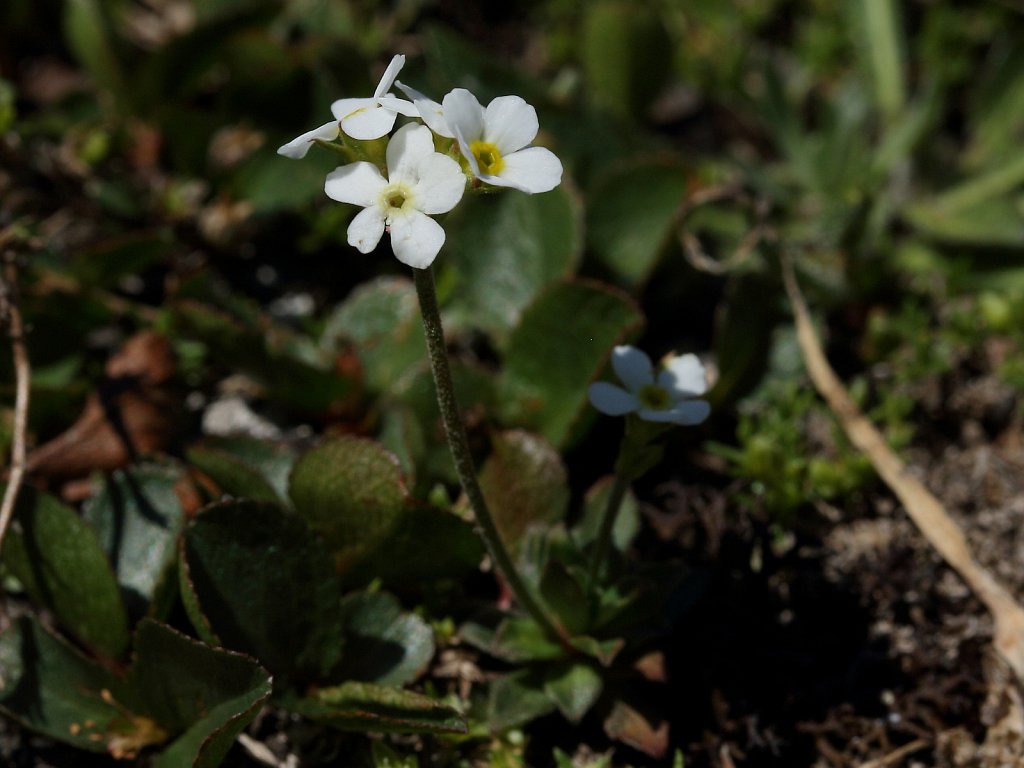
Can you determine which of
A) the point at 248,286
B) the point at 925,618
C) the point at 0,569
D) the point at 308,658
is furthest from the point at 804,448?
the point at 0,569

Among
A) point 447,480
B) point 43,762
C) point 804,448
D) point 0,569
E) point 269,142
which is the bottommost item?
point 43,762

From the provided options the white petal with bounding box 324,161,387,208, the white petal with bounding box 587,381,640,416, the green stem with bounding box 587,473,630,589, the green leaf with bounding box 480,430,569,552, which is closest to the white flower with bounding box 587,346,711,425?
the white petal with bounding box 587,381,640,416

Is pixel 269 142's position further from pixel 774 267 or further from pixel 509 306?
pixel 774 267

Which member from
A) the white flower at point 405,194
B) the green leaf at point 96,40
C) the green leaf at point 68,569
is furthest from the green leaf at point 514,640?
the green leaf at point 96,40

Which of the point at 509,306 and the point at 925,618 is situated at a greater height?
the point at 509,306

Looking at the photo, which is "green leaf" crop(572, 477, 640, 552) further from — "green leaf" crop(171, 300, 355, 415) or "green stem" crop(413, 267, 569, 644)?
"green leaf" crop(171, 300, 355, 415)

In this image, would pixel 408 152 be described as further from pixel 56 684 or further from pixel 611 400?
pixel 56 684
